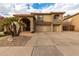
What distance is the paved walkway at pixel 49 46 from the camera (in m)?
4.42

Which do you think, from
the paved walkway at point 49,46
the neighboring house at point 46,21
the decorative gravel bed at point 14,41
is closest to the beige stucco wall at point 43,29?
the neighboring house at point 46,21

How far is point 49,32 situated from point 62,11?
0.77 metres

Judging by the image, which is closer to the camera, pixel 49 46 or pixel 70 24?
pixel 49 46

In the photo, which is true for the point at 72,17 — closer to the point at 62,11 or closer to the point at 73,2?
the point at 62,11

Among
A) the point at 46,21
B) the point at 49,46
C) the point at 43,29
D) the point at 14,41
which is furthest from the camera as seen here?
the point at 46,21

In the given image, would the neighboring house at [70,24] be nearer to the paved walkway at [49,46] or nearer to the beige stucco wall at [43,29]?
the paved walkway at [49,46]

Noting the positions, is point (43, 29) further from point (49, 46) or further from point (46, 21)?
point (49, 46)

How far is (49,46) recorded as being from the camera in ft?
16.2

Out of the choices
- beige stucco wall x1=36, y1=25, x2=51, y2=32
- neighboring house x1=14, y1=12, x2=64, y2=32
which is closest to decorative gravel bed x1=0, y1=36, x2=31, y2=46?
neighboring house x1=14, y1=12, x2=64, y2=32

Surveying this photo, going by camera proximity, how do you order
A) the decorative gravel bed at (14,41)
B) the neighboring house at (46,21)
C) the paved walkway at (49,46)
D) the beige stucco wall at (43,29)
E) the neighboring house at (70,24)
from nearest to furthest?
1. the paved walkway at (49,46)
2. the decorative gravel bed at (14,41)
3. the neighboring house at (70,24)
4. the neighboring house at (46,21)
5. the beige stucco wall at (43,29)

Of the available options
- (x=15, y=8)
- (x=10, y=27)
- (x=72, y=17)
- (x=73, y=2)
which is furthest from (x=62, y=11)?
(x=10, y=27)

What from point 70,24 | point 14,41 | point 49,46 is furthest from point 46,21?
point 49,46

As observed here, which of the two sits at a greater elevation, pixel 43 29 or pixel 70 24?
pixel 70 24

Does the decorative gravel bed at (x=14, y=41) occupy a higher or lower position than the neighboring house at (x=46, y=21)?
lower
